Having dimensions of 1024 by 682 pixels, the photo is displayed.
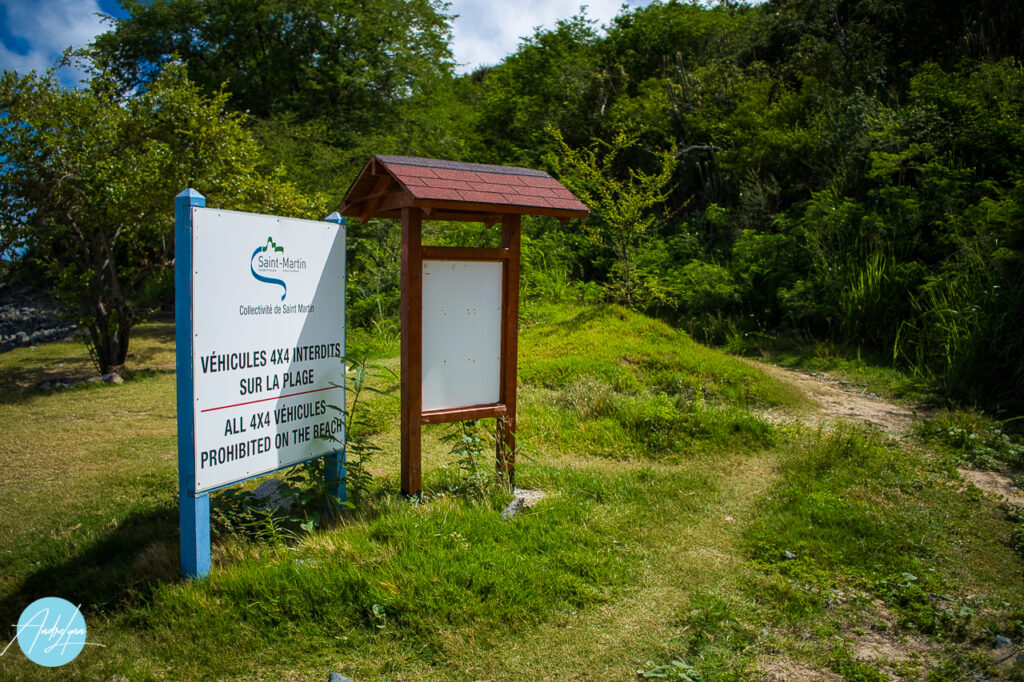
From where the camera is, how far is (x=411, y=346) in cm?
456

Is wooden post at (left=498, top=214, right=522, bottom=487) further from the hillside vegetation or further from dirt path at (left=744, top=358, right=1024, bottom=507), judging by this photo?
the hillside vegetation

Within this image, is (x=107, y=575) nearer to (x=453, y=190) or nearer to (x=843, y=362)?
(x=453, y=190)

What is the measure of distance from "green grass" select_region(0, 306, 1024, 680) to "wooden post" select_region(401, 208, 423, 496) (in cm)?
30

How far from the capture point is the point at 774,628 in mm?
3436

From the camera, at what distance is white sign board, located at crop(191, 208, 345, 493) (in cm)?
375

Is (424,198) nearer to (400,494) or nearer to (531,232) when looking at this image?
(400,494)

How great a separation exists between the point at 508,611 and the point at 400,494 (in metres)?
1.55

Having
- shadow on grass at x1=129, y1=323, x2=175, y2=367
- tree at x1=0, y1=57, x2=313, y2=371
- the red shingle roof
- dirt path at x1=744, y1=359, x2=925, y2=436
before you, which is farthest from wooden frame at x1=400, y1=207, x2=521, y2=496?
shadow on grass at x1=129, y1=323, x2=175, y2=367

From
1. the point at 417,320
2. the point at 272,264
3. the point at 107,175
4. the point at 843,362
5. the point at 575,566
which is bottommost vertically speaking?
the point at 575,566

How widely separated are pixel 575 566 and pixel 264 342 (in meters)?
2.27

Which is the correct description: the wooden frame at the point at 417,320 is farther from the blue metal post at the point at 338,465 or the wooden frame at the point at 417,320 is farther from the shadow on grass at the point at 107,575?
the shadow on grass at the point at 107,575

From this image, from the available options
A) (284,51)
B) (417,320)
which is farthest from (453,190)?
(284,51)

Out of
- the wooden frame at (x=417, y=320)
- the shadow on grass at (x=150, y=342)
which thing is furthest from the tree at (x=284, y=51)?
the wooden frame at (x=417, y=320)

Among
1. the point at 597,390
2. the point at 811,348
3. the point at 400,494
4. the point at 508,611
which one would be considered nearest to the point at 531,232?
the point at 811,348
